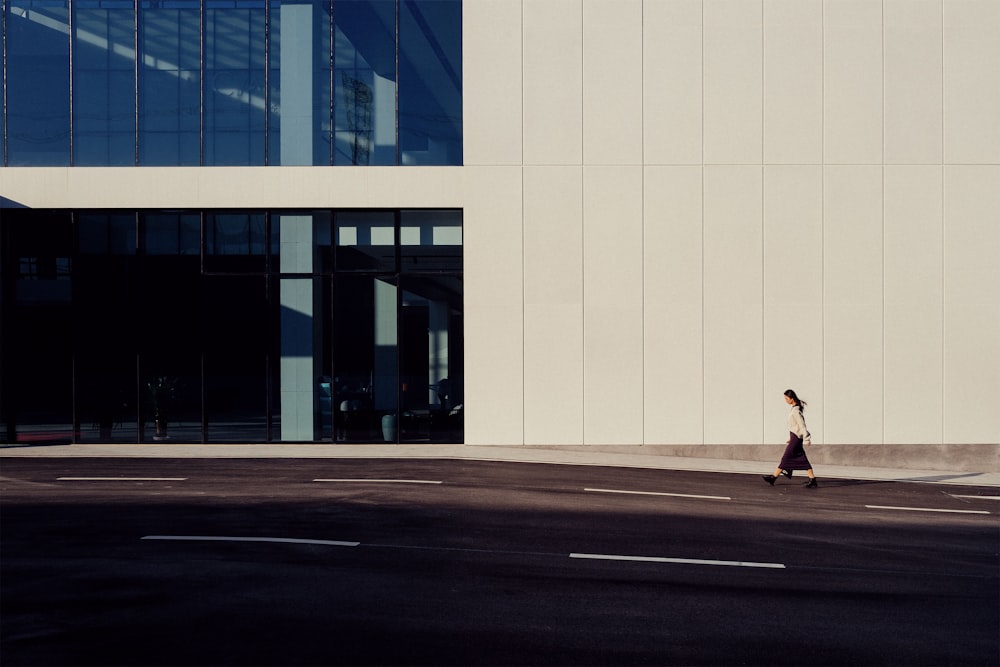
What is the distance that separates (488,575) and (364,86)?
13904 mm

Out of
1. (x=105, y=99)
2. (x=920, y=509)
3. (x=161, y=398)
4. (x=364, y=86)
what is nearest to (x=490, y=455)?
(x=161, y=398)

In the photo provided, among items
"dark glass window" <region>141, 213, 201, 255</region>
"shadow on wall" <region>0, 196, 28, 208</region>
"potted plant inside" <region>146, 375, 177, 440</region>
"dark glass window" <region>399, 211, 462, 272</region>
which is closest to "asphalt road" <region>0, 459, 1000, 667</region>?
"potted plant inside" <region>146, 375, 177, 440</region>

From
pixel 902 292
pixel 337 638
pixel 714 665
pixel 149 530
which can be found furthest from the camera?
pixel 902 292

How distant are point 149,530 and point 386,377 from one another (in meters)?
9.62

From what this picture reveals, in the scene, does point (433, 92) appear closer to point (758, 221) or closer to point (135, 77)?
point (135, 77)

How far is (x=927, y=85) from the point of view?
18.5 metres

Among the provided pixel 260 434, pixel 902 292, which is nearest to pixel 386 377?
pixel 260 434

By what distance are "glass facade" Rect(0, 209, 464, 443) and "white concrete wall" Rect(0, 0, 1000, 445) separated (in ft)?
6.46

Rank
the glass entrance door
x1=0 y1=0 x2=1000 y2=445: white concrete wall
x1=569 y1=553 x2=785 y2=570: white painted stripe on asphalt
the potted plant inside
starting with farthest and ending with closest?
1. the potted plant inside
2. the glass entrance door
3. x1=0 y1=0 x2=1000 y2=445: white concrete wall
4. x1=569 y1=553 x2=785 y2=570: white painted stripe on asphalt

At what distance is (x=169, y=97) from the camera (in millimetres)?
19078

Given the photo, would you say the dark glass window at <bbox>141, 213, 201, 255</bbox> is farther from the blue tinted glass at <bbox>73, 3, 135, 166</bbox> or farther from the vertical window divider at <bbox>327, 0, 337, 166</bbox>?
the vertical window divider at <bbox>327, 0, 337, 166</bbox>

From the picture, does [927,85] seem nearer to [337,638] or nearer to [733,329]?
[733,329]

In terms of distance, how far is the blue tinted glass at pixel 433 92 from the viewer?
18.9 meters

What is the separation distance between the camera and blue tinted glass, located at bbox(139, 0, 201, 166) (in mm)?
19062
